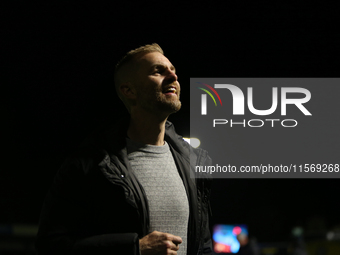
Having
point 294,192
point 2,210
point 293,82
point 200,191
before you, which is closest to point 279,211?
point 294,192

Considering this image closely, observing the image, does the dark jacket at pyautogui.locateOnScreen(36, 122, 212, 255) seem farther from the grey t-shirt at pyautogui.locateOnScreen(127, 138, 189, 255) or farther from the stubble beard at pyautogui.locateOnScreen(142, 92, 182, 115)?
the stubble beard at pyautogui.locateOnScreen(142, 92, 182, 115)

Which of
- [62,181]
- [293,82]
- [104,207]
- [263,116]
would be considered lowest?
[104,207]

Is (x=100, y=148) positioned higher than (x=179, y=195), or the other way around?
(x=100, y=148)

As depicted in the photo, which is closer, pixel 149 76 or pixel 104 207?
pixel 104 207

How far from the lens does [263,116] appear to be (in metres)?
5.65

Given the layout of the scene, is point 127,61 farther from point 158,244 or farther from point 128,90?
point 158,244

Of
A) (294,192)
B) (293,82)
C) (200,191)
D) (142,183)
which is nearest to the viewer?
(142,183)

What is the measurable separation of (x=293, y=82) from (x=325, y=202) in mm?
33020

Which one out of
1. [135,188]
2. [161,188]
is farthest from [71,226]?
[161,188]

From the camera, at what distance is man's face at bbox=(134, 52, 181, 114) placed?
2217 mm

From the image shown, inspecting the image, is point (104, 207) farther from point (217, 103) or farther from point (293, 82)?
point (293, 82)

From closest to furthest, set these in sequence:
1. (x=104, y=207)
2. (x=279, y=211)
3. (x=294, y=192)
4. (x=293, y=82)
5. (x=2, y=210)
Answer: (x=104, y=207) < (x=293, y=82) < (x=2, y=210) < (x=294, y=192) < (x=279, y=211)
